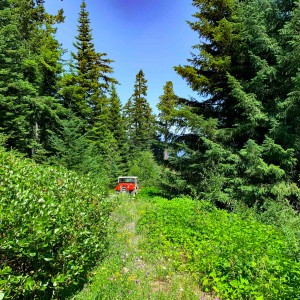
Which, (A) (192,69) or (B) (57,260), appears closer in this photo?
(B) (57,260)

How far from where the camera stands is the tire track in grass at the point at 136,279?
3.68 meters

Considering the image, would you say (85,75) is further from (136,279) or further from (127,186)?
(136,279)

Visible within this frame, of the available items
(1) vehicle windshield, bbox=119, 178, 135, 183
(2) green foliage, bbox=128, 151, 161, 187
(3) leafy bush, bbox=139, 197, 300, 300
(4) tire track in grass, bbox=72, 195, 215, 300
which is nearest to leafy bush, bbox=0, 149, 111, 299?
(4) tire track in grass, bbox=72, 195, 215, 300

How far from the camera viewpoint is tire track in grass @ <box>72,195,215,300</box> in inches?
145

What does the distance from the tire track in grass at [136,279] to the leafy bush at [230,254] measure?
275mm

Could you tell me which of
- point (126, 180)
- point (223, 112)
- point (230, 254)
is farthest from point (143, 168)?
point (230, 254)

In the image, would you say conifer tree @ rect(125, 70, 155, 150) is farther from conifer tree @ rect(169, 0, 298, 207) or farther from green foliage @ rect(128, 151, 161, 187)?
conifer tree @ rect(169, 0, 298, 207)

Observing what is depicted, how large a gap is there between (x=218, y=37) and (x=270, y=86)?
3456 millimetres

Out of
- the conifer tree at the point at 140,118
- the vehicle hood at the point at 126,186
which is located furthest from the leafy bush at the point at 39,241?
the conifer tree at the point at 140,118

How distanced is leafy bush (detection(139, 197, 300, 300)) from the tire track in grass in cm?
27

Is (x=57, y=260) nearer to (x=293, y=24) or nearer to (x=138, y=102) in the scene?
(x=293, y=24)

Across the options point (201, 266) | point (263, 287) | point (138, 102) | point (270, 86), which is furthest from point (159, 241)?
point (138, 102)

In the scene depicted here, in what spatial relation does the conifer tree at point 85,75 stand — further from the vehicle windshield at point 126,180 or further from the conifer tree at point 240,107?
the conifer tree at point 240,107

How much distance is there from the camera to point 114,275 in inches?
167
